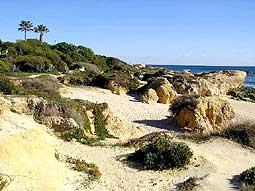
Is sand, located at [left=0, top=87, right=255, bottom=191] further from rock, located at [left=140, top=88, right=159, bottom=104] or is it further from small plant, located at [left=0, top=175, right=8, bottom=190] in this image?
rock, located at [left=140, top=88, right=159, bottom=104]

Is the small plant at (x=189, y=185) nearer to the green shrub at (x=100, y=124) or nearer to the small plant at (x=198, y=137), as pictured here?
the small plant at (x=198, y=137)

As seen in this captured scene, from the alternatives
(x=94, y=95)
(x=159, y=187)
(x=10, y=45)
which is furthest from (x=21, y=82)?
(x=10, y=45)

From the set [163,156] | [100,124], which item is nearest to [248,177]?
[163,156]

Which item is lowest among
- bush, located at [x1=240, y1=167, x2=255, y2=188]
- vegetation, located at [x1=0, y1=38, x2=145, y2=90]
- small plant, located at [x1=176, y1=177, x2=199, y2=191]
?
small plant, located at [x1=176, y1=177, x2=199, y2=191]

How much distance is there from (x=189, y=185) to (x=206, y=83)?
1380 inches

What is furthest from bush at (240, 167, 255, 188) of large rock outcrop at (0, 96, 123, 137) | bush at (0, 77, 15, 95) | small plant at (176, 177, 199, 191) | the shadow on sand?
bush at (0, 77, 15, 95)

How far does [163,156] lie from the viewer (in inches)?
737

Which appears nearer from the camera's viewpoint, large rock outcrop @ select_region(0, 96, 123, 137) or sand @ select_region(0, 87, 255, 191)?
sand @ select_region(0, 87, 255, 191)

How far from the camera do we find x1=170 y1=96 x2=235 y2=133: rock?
2925 cm

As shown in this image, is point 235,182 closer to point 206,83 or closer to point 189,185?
point 189,185

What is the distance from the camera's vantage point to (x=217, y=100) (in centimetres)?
3080

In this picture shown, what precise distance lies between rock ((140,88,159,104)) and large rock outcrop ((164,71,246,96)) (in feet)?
24.4

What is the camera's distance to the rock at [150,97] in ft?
130

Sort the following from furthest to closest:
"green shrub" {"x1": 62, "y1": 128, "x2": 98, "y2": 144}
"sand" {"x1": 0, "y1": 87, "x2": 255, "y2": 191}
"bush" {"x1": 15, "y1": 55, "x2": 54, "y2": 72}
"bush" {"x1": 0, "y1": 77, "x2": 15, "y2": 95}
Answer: "bush" {"x1": 15, "y1": 55, "x2": 54, "y2": 72}, "bush" {"x1": 0, "y1": 77, "x2": 15, "y2": 95}, "green shrub" {"x1": 62, "y1": 128, "x2": 98, "y2": 144}, "sand" {"x1": 0, "y1": 87, "x2": 255, "y2": 191}
